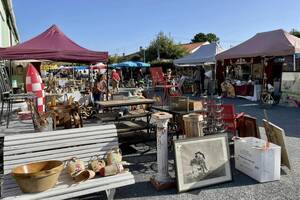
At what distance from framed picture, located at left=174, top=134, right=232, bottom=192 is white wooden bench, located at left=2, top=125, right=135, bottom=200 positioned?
69 cm

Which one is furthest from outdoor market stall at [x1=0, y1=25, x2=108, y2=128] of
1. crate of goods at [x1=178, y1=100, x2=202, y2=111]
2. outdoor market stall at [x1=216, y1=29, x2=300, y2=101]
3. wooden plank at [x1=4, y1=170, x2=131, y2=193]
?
outdoor market stall at [x1=216, y1=29, x2=300, y2=101]

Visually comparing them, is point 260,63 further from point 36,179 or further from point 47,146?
point 36,179

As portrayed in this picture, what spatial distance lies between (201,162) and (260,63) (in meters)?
12.2

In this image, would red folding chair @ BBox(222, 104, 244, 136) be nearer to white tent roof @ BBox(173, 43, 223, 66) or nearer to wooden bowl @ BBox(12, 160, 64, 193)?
wooden bowl @ BBox(12, 160, 64, 193)

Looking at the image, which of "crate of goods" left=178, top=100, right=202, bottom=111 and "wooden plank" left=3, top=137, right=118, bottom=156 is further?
"crate of goods" left=178, top=100, right=202, bottom=111

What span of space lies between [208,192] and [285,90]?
29.5 ft

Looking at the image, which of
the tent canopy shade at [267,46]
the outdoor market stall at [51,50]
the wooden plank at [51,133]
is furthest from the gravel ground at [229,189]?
the tent canopy shade at [267,46]

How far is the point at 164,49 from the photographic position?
137 feet

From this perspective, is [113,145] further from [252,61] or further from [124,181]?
[252,61]

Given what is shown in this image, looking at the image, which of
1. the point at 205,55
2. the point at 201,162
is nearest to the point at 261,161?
the point at 201,162

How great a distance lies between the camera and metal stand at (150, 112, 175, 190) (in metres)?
3.71

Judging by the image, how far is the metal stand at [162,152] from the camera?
3707 mm

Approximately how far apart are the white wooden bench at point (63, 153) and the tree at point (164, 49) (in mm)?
37701

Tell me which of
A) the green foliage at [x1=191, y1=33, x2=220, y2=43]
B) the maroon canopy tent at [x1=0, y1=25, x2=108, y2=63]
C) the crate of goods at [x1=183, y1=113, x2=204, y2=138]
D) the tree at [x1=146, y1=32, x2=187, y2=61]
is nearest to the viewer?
the crate of goods at [x1=183, y1=113, x2=204, y2=138]
